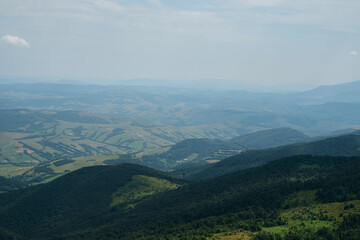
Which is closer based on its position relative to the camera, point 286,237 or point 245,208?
point 286,237

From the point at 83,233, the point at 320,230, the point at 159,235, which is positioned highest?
the point at 320,230

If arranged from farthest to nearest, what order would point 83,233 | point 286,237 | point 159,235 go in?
point 83,233 → point 159,235 → point 286,237

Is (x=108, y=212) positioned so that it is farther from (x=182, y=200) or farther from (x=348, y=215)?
(x=348, y=215)

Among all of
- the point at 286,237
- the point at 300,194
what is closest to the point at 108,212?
the point at 300,194

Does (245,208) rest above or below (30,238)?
above

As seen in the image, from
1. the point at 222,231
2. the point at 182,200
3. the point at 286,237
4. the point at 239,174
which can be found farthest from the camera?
the point at 239,174

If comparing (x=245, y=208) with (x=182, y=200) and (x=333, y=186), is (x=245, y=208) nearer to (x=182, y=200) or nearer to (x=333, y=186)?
(x=333, y=186)

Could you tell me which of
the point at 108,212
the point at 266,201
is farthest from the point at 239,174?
the point at 108,212
